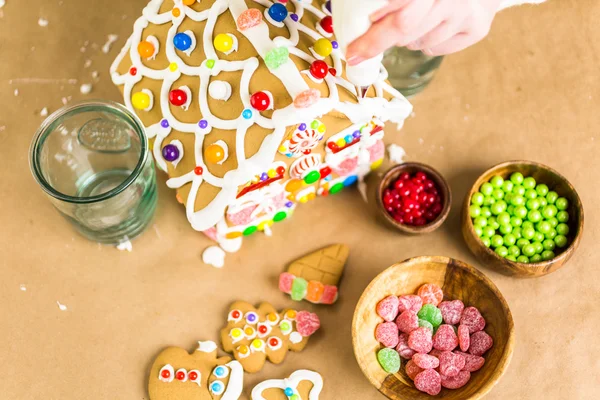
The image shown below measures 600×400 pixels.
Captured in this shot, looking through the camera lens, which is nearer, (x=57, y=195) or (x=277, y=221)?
(x=57, y=195)

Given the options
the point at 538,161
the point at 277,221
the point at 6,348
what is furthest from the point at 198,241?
the point at 538,161

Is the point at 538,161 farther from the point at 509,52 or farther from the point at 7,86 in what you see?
the point at 7,86

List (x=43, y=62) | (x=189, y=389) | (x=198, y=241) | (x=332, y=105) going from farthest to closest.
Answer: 1. (x=43, y=62)
2. (x=198, y=241)
3. (x=189, y=389)
4. (x=332, y=105)

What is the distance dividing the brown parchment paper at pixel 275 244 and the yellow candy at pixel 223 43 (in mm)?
346

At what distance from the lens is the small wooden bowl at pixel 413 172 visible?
1107 millimetres

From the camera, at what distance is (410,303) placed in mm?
1061

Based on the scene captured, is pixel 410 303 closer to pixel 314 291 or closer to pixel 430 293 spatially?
pixel 430 293

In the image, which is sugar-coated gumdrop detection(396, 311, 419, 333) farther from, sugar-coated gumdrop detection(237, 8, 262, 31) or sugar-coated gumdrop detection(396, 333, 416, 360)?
sugar-coated gumdrop detection(237, 8, 262, 31)

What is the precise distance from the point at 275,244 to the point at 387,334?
10.3 inches

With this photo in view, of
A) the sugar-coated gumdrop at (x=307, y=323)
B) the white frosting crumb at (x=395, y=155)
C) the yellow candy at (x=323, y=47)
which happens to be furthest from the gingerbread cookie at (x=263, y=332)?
the yellow candy at (x=323, y=47)

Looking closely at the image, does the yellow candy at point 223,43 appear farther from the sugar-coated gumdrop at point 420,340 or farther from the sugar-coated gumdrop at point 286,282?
the sugar-coated gumdrop at point 420,340

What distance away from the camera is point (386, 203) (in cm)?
114

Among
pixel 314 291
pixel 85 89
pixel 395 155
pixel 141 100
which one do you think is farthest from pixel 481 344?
pixel 85 89

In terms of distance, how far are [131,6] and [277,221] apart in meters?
0.55
